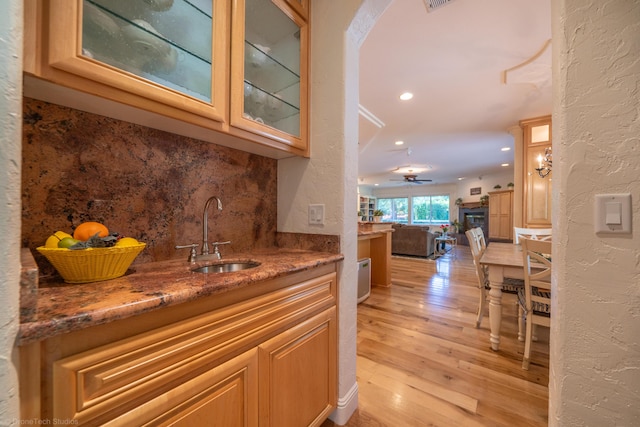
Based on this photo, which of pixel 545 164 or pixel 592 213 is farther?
pixel 545 164

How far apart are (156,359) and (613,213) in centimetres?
130

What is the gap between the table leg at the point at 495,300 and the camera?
1.96 m

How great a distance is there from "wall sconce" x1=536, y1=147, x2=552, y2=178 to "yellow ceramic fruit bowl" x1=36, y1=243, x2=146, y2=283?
4.67 m

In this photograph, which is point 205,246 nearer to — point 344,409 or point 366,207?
point 344,409

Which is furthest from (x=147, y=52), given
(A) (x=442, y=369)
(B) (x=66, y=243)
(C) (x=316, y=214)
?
(A) (x=442, y=369)

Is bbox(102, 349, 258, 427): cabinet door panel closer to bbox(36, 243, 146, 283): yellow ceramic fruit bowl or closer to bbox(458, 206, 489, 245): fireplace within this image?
bbox(36, 243, 146, 283): yellow ceramic fruit bowl

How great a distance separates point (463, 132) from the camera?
175 inches

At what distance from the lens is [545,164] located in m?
3.46

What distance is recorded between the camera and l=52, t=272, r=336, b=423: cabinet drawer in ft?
1.69

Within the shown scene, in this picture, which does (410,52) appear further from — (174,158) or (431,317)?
(431,317)

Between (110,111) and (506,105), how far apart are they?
4352 mm

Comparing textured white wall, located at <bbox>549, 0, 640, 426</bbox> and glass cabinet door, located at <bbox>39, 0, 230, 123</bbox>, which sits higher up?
glass cabinet door, located at <bbox>39, 0, 230, 123</bbox>

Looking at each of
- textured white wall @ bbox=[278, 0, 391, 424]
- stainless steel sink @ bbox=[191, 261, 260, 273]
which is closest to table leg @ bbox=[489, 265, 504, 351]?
textured white wall @ bbox=[278, 0, 391, 424]

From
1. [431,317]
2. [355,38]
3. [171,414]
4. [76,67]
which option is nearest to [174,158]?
[76,67]
